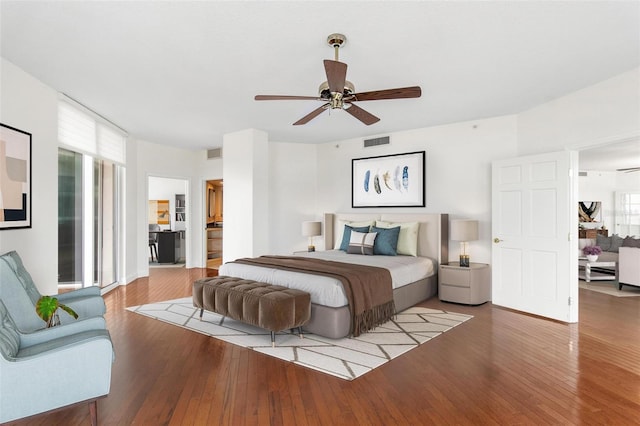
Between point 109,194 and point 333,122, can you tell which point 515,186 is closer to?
point 333,122

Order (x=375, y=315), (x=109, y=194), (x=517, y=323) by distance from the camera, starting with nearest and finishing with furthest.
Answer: (x=375, y=315)
(x=517, y=323)
(x=109, y=194)

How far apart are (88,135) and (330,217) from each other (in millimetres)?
4071

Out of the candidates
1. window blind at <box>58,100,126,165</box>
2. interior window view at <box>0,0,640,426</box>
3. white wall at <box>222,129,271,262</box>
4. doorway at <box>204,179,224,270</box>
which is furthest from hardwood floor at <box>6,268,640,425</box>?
doorway at <box>204,179,224,270</box>

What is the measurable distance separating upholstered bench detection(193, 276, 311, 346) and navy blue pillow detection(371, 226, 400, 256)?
6.85 ft

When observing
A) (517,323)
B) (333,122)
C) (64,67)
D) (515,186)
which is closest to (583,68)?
(515,186)

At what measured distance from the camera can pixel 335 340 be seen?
11.9 feet

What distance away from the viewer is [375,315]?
3.95 meters

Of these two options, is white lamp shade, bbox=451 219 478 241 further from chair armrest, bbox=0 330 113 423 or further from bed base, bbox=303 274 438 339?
chair armrest, bbox=0 330 113 423

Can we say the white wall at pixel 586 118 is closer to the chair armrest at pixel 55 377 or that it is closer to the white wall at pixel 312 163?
the white wall at pixel 312 163

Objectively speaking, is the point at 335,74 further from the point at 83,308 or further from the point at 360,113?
the point at 83,308

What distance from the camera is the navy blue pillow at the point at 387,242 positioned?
545cm

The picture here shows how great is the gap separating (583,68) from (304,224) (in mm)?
4538

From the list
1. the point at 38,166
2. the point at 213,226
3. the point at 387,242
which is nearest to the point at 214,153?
the point at 213,226

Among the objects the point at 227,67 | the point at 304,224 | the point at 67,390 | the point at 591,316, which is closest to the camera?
the point at 67,390
